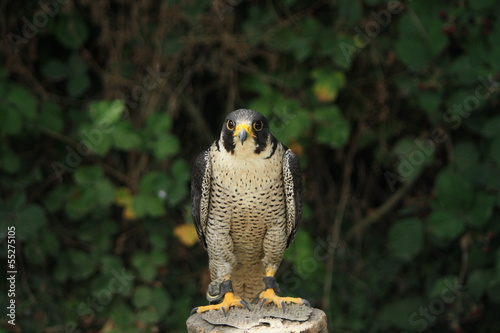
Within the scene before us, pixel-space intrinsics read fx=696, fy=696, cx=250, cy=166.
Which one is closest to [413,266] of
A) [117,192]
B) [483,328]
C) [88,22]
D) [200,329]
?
[483,328]

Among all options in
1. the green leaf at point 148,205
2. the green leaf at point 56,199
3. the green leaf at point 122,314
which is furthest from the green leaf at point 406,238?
the green leaf at point 56,199

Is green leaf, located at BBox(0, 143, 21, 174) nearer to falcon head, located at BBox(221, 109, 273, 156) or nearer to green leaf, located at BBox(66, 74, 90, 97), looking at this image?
green leaf, located at BBox(66, 74, 90, 97)

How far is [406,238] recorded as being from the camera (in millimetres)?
5008

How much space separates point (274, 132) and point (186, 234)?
1008 mm

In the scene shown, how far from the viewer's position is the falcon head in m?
3.16

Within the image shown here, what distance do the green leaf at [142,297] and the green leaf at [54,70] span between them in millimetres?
1788

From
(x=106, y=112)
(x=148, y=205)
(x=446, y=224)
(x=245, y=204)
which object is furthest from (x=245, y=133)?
(x=446, y=224)

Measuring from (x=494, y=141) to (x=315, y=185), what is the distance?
148 centimetres

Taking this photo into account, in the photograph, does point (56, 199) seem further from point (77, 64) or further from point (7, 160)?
point (77, 64)

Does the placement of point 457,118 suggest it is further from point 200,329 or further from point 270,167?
point 200,329

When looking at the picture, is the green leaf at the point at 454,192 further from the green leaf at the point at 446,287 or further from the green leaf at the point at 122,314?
the green leaf at the point at 122,314

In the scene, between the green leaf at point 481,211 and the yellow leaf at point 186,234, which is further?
the yellow leaf at point 186,234

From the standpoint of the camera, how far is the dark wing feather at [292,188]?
3.52 metres

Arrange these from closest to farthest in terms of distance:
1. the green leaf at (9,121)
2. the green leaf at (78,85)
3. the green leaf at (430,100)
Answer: the green leaf at (9,121)
the green leaf at (430,100)
the green leaf at (78,85)
